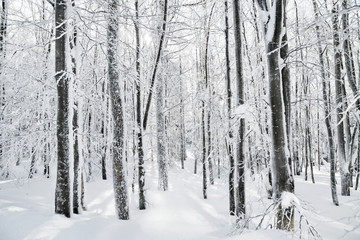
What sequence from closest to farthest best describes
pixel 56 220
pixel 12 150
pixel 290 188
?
pixel 290 188
pixel 56 220
pixel 12 150

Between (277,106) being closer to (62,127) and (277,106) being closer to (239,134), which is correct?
(239,134)

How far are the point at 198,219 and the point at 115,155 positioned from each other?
3165mm

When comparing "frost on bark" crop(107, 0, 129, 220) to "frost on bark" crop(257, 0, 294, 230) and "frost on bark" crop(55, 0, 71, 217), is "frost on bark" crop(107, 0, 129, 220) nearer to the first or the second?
"frost on bark" crop(55, 0, 71, 217)

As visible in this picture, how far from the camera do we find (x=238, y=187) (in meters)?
5.04

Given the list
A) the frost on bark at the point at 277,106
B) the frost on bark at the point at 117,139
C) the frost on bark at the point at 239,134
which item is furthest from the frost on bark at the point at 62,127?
the frost on bark at the point at 277,106

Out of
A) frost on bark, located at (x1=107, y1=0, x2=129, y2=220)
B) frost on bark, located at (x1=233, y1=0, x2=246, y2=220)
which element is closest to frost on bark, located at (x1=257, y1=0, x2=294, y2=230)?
frost on bark, located at (x1=233, y1=0, x2=246, y2=220)

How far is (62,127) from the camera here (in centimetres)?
451

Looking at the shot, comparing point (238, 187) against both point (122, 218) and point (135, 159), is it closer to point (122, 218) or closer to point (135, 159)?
point (122, 218)

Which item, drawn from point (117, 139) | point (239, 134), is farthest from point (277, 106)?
point (117, 139)

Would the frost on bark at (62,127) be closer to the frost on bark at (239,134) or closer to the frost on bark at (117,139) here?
the frost on bark at (117,139)

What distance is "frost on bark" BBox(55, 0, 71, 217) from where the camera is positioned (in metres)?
4.44

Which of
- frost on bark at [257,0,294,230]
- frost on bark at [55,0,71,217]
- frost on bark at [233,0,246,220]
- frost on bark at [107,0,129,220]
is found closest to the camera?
frost on bark at [257,0,294,230]

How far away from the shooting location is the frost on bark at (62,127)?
4438 mm

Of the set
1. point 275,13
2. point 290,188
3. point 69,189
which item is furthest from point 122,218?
point 275,13
